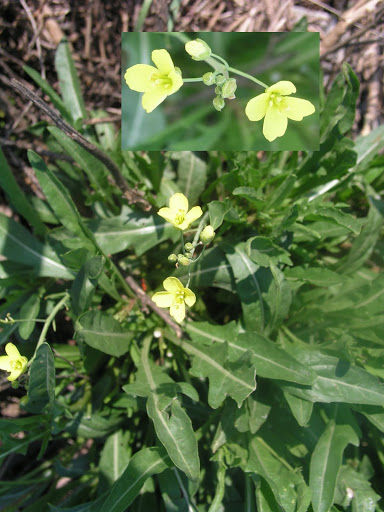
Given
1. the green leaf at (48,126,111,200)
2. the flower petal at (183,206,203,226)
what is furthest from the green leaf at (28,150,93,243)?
the flower petal at (183,206,203,226)

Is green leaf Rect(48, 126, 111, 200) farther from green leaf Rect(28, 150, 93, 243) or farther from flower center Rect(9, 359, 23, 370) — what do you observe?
flower center Rect(9, 359, 23, 370)

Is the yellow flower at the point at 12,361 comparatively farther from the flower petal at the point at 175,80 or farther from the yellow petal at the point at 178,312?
the flower petal at the point at 175,80

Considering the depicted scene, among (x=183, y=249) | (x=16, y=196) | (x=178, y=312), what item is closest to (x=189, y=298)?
(x=178, y=312)

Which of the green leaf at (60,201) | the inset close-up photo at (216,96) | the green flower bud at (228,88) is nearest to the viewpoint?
the green flower bud at (228,88)

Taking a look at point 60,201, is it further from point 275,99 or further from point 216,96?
point 275,99

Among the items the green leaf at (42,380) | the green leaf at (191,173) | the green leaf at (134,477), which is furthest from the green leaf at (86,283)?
the green leaf at (191,173)
